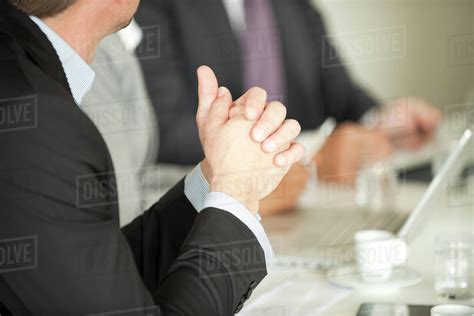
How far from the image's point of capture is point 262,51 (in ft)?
10.8

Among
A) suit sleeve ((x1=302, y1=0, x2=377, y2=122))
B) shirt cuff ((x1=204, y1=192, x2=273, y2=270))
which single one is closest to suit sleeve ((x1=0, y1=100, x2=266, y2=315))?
shirt cuff ((x1=204, y1=192, x2=273, y2=270))

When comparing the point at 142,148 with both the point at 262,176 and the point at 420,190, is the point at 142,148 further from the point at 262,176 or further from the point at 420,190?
the point at 262,176

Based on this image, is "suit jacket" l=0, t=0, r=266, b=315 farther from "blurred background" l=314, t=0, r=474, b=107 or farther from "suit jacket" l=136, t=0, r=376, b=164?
"blurred background" l=314, t=0, r=474, b=107

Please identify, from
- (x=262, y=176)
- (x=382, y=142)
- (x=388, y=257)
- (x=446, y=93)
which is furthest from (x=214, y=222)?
(x=446, y=93)

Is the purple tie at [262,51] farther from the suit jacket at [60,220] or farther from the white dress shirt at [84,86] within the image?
the suit jacket at [60,220]

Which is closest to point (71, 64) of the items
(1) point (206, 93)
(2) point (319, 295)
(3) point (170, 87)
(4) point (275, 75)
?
(1) point (206, 93)

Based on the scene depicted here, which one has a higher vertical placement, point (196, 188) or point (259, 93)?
point (259, 93)

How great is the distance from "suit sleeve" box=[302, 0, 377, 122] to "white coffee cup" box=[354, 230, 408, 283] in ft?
5.46

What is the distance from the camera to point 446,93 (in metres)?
4.76

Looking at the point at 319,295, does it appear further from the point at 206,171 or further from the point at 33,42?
the point at 33,42

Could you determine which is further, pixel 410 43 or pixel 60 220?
pixel 410 43

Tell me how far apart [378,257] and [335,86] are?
1.91 metres

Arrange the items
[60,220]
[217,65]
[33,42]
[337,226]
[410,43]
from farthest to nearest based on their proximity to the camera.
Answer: [410,43] → [217,65] → [337,226] → [33,42] → [60,220]

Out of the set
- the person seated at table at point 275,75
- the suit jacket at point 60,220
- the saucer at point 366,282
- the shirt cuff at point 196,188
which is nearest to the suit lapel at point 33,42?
the suit jacket at point 60,220
